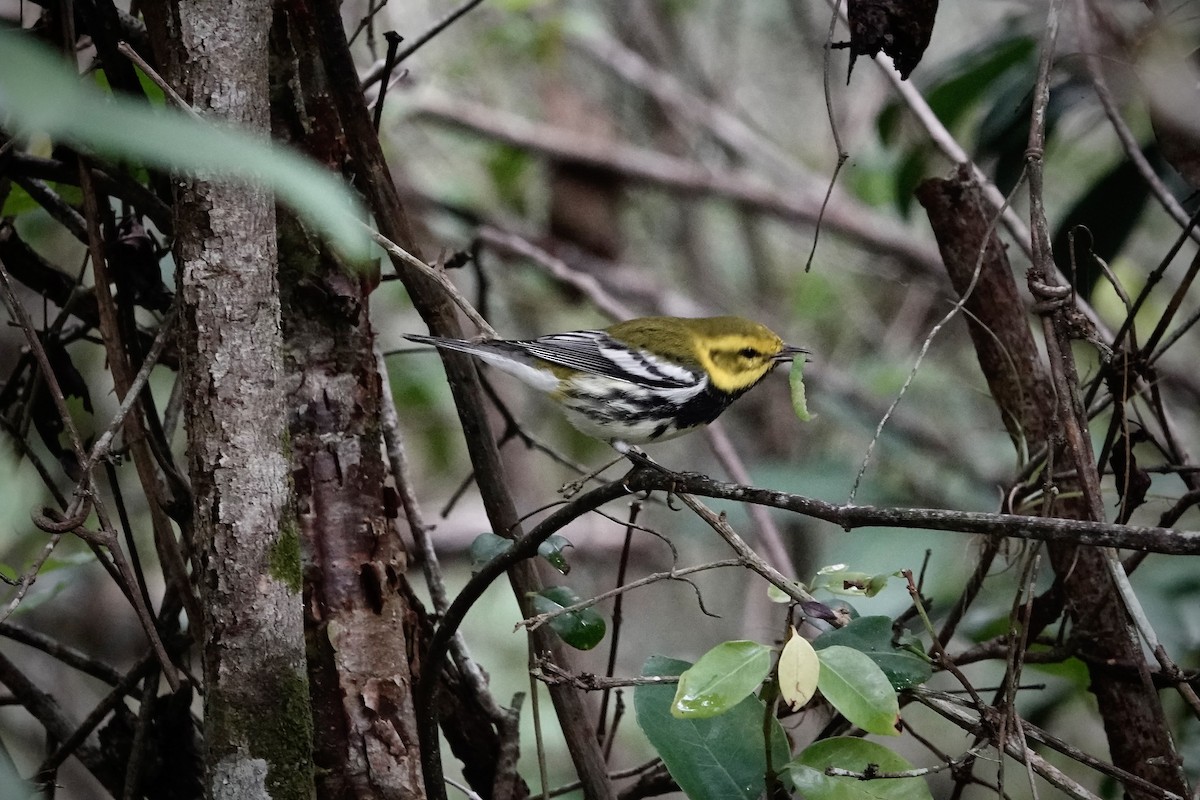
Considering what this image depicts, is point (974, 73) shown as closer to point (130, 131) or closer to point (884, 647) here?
point (884, 647)

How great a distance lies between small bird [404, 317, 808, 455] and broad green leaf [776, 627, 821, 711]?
131cm

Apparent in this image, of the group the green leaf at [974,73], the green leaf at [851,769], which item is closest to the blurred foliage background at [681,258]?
the green leaf at [974,73]

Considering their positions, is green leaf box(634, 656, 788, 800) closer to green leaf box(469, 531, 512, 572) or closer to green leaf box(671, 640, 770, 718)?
green leaf box(671, 640, 770, 718)

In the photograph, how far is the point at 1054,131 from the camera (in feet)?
9.75

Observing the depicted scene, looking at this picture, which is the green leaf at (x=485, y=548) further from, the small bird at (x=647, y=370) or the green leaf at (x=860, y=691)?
the small bird at (x=647, y=370)

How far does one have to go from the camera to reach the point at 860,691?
1298mm

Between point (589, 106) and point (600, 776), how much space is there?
497cm

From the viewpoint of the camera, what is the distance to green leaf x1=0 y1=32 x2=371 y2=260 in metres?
0.43

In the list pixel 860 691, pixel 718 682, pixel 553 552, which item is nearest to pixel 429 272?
pixel 553 552

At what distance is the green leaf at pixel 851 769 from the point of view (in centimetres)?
137

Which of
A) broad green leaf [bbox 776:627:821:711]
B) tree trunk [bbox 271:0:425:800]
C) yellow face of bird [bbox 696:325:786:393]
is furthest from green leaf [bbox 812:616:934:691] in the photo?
yellow face of bird [bbox 696:325:786:393]

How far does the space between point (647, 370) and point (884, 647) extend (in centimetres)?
142

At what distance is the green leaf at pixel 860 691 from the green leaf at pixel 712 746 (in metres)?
0.20

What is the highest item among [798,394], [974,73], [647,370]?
[974,73]
